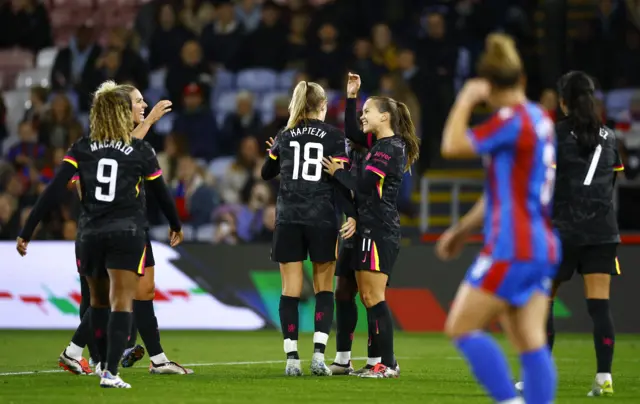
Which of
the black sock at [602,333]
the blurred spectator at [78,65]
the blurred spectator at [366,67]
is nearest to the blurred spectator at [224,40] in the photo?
the blurred spectator at [78,65]

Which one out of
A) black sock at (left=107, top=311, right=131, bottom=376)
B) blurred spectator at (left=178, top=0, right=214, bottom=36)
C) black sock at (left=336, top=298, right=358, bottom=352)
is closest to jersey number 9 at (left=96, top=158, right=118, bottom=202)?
black sock at (left=107, top=311, right=131, bottom=376)

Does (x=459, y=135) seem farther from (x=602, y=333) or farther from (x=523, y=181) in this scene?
(x=602, y=333)

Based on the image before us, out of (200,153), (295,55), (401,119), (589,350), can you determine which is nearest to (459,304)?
(401,119)

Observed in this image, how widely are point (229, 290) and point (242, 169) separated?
10.7ft

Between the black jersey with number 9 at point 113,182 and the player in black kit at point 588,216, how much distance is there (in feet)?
9.45

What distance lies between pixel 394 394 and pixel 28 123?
12.5 metres

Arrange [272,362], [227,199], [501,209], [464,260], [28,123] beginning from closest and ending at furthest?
[501,209]
[272,362]
[464,260]
[227,199]
[28,123]

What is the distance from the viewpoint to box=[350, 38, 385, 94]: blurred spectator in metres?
18.8

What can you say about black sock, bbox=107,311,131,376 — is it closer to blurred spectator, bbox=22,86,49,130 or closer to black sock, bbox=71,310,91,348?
black sock, bbox=71,310,91,348

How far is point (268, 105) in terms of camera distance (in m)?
20.3

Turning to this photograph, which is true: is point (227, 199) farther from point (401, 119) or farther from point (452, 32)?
point (401, 119)

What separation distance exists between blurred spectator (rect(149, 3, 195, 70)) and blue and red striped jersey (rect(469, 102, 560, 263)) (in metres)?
15.2

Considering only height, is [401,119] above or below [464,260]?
above

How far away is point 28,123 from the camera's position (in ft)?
63.6
